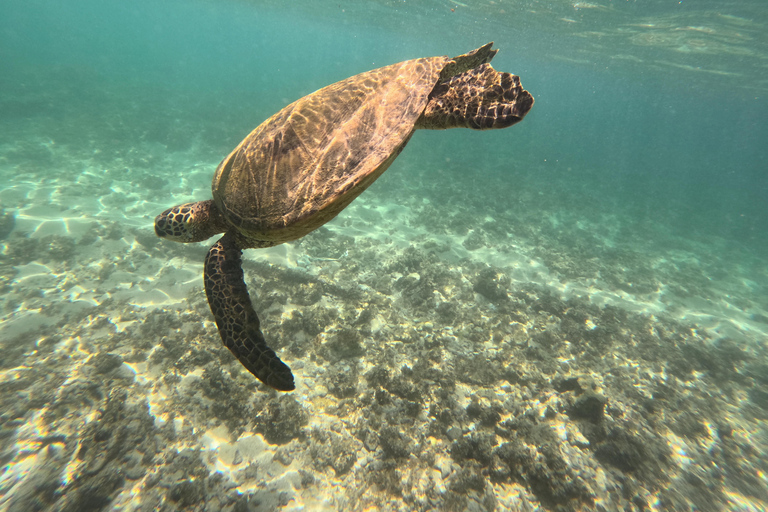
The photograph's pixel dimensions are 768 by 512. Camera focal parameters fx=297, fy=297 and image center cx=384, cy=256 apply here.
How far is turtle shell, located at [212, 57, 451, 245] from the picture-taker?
3234 mm

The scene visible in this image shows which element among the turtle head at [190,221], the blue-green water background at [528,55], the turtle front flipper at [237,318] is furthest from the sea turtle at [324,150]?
the blue-green water background at [528,55]

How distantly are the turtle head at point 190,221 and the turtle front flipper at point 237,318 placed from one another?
52 centimetres

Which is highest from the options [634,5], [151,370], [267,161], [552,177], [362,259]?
[634,5]

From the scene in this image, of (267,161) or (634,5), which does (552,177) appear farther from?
(267,161)

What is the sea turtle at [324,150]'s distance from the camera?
3.24 m

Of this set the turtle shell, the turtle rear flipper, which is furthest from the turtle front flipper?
the turtle rear flipper

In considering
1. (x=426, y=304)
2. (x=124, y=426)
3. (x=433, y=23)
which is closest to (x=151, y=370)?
(x=124, y=426)

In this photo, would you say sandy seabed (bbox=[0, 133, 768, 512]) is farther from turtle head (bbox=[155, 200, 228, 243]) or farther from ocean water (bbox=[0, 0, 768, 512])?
turtle head (bbox=[155, 200, 228, 243])

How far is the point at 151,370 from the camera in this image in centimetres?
514

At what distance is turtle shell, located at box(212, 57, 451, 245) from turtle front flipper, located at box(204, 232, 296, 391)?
2.16ft

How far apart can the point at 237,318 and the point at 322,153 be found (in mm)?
2184

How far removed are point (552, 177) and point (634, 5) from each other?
12392mm

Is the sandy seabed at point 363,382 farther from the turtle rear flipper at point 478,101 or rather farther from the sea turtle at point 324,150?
the turtle rear flipper at point 478,101

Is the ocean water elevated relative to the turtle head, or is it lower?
lower
